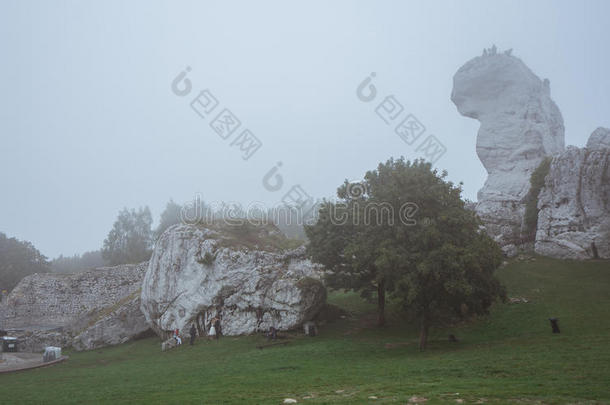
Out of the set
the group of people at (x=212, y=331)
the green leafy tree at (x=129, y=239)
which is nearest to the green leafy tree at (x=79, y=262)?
the green leafy tree at (x=129, y=239)

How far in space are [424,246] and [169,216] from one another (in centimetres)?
6227

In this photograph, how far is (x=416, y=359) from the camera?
1738 centimetres

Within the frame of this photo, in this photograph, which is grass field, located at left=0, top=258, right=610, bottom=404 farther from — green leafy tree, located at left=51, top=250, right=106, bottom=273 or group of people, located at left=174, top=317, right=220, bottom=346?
green leafy tree, located at left=51, top=250, right=106, bottom=273

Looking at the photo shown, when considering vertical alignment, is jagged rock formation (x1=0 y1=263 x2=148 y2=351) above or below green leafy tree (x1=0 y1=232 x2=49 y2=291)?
below

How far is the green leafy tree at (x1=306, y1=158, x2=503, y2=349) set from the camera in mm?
18531

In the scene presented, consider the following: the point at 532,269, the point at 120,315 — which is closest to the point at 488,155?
the point at 532,269

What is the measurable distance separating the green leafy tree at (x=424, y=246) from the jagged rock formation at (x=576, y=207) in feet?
67.0

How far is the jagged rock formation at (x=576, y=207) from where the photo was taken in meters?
35.6

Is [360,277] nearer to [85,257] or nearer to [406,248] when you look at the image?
[406,248]

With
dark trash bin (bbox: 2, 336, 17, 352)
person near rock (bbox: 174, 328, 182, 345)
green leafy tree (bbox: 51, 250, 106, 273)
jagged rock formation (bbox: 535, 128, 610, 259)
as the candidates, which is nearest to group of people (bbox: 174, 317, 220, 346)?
person near rock (bbox: 174, 328, 182, 345)

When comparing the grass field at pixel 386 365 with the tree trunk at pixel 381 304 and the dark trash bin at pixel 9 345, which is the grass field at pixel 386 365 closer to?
the tree trunk at pixel 381 304

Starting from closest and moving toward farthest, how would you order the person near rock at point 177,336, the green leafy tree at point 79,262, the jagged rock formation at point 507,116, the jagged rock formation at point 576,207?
the person near rock at point 177,336, the jagged rock formation at point 576,207, the jagged rock formation at point 507,116, the green leafy tree at point 79,262

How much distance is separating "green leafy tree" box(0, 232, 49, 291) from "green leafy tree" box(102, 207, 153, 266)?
32.6 feet

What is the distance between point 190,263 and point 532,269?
2834cm
